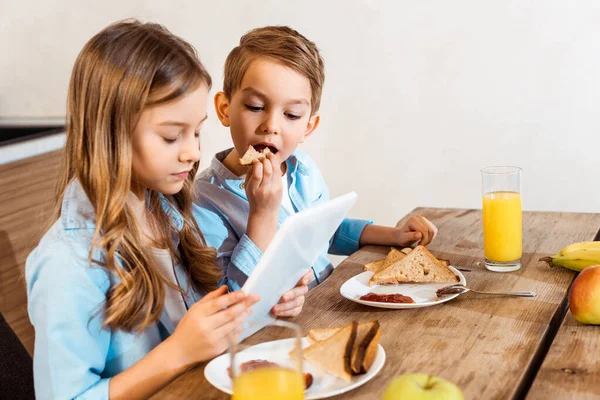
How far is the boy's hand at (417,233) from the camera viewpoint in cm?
167

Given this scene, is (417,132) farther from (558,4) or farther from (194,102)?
(194,102)

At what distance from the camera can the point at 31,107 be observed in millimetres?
3615

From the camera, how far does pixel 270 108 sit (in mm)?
1601

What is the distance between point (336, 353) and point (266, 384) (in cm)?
27

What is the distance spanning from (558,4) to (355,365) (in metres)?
2.35

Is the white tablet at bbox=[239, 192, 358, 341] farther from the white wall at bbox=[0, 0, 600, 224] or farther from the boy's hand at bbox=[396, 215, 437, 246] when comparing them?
the white wall at bbox=[0, 0, 600, 224]

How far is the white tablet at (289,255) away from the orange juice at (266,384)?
27cm

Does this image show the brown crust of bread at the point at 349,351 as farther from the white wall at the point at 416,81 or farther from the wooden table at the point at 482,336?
the white wall at the point at 416,81

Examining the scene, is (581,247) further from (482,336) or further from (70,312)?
(70,312)

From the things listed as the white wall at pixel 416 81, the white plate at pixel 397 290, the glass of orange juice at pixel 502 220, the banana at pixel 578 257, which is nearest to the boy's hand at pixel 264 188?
the white plate at pixel 397 290

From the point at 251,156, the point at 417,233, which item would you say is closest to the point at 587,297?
the point at 417,233

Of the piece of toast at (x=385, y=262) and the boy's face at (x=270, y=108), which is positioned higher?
the boy's face at (x=270, y=108)

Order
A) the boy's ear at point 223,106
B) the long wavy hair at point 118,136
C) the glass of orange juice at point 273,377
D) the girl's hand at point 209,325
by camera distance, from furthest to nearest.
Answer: the boy's ear at point 223,106 < the long wavy hair at point 118,136 < the girl's hand at point 209,325 < the glass of orange juice at point 273,377

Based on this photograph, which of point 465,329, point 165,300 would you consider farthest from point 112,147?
point 465,329
